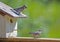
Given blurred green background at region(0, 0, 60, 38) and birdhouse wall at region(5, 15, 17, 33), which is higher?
blurred green background at region(0, 0, 60, 38)

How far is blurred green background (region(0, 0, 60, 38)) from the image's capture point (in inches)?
177

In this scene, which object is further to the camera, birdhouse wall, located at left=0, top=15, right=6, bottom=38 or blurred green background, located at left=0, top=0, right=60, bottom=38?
blurred green background, located at left=0, top=0, right=60, bottom=38

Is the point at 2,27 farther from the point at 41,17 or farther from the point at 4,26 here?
the point at 41,17

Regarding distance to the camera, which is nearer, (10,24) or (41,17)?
(10,24)

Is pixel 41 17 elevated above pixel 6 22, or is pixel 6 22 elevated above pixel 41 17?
pixel 41 17

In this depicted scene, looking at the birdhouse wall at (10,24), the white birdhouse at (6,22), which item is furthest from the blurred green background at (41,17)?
the white birdhouse at (6,22)

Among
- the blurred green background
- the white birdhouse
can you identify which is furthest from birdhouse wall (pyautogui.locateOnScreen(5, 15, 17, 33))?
the blurred green background

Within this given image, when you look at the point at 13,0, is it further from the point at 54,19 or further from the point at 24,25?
the point at 54,19

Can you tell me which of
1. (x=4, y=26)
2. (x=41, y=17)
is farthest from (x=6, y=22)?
(x=41, y=17)

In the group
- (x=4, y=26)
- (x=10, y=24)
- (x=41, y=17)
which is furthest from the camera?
(x=41, y=17)

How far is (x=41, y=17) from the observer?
614 centimetres

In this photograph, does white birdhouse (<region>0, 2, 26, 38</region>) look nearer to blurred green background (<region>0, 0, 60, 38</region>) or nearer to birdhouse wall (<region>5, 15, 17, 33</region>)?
birdhouse wall (<region>5, 15, 17, 33</region>)

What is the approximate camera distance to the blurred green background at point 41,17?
4504 mm

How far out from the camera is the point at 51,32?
5.29m
